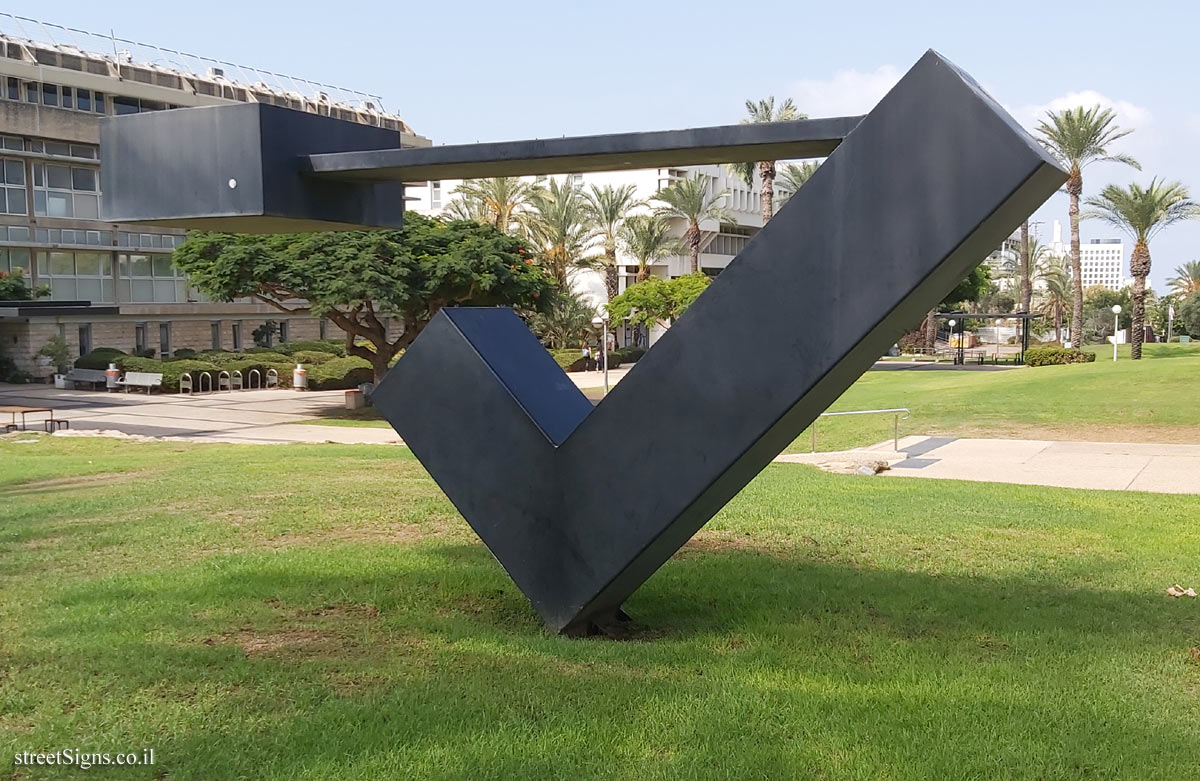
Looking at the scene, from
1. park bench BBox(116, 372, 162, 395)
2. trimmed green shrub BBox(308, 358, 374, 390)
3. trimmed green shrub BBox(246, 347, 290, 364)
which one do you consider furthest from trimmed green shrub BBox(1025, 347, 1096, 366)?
park bench BBox(116, 372, 162, 395)

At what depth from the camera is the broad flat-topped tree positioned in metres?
27.3

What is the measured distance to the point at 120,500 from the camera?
9.50 meters

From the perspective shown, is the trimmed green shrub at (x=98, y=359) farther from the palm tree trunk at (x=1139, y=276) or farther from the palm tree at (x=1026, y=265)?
the palm tree at (x=1026, y=265)

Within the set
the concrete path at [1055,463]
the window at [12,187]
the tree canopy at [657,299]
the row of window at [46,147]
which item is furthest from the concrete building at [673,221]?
the concrete path at [1055,463]

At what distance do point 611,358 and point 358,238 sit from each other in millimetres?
23540

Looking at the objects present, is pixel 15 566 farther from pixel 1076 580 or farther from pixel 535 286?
pixel 535 286

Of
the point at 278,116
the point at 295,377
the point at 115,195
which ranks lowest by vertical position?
the point at 295,377

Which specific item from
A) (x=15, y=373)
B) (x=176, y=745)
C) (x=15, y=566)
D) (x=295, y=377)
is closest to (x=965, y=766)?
(x=176, y=745)

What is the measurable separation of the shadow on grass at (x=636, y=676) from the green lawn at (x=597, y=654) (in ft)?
0.05

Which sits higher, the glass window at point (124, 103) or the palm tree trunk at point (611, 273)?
the glass window at point (124, 103)

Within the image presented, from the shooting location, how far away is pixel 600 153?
4.37 metres

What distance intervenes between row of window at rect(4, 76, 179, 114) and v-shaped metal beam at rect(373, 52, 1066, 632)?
42.3 meters

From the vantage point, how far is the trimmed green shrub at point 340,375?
124ft

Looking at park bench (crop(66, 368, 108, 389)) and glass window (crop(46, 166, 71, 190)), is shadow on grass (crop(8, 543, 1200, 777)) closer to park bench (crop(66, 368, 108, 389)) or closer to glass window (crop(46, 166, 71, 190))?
park bench (crop(66, 368, 108, 389))
